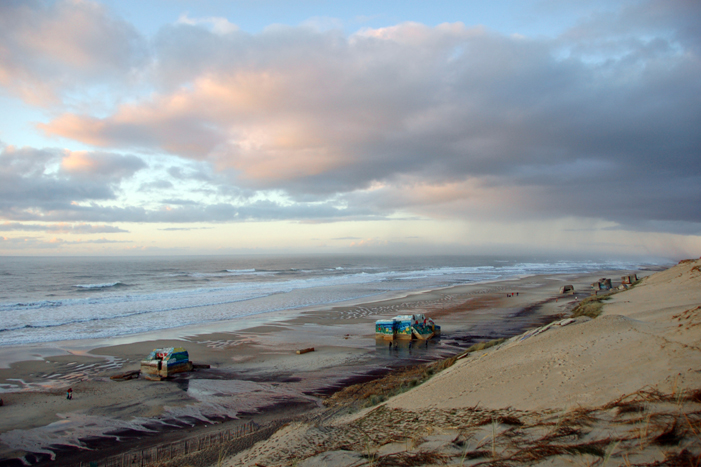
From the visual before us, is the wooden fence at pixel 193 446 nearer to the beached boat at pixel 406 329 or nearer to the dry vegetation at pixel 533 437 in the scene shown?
the dry vegetation at pixel 533 437

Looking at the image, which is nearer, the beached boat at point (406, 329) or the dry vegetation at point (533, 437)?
the dry vegetation at point (533, 437)

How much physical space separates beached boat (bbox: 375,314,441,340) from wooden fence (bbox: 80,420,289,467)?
37.9ft

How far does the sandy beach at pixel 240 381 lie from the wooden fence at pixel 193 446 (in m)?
0.50

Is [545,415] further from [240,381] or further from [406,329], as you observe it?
[406,329]

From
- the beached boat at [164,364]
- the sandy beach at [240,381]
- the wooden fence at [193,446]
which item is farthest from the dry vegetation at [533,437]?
the beached boat at [164,364]

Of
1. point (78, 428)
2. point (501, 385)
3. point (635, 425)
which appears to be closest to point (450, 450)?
point (635, 425)

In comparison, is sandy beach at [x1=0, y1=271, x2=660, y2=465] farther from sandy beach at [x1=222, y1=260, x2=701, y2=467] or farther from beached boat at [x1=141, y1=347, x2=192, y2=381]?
beached boat at [x1=141, y1=347, x2=192, y2=381]

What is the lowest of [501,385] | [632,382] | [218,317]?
[218,317]

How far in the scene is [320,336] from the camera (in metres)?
22.0

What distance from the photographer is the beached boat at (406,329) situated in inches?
797

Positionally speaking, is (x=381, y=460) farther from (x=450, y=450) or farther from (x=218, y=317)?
(x=218, y=317)

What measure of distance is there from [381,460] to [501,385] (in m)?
4.21

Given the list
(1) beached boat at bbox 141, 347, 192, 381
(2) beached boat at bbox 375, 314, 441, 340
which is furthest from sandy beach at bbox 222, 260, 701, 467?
(2) beached boat at bbox 375, 314, 441, 340

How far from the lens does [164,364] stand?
14.4 meters
